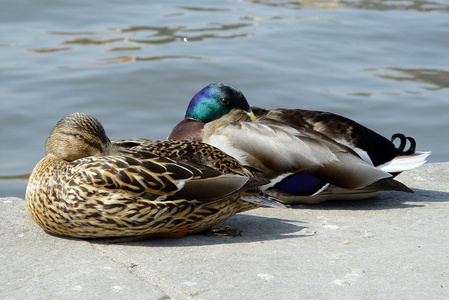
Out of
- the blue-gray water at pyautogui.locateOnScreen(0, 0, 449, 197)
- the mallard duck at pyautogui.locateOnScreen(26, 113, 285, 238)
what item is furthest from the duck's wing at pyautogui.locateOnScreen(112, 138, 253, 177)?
the blue-gray water at pyautogui.locateOnScreen(0, 0, 449, 197)

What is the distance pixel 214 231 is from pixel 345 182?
101cm

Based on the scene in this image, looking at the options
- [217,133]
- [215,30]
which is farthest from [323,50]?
[217,133]

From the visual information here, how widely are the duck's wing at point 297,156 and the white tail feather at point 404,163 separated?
0.83ft

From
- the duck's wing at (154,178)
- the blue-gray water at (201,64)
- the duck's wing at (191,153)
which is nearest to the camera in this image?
the duck's wing at (154,178)

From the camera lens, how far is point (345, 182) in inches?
168

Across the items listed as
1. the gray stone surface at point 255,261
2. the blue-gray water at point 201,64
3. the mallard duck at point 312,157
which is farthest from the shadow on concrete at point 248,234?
the blue-gray water at point 201,64

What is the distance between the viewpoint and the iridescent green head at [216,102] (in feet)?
16.0

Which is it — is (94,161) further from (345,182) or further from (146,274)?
(345,182)

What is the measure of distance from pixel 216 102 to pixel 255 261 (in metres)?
1.93

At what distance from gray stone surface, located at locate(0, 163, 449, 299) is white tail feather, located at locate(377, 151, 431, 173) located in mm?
476

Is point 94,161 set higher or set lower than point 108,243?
higher

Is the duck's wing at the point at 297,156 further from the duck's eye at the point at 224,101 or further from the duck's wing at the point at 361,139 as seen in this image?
the duck's eye at the point at 224,101

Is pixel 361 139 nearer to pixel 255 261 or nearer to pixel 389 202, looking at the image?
pixel 389 202

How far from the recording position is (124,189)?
3258 millimetres
